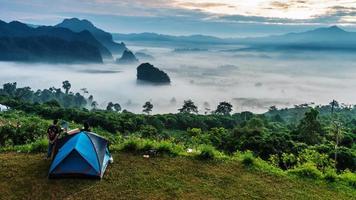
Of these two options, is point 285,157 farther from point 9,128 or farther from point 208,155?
point 9,128

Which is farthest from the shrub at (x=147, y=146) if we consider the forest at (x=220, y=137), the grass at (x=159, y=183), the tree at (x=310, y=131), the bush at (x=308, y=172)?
the tree at (x=310, y=131)

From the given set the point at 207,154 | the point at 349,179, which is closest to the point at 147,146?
A: the point at 207,154

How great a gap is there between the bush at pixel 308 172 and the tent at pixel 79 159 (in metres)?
5.65

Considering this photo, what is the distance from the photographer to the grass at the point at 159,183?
9.24 m

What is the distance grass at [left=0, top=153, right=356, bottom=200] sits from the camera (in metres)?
9.24

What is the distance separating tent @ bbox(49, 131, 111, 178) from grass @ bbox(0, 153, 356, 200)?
0.23 metres

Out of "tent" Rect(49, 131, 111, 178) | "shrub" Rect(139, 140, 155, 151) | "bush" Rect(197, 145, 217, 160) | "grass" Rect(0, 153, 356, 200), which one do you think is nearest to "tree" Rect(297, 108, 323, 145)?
"bush" Rect(197, 145, 217, 160)

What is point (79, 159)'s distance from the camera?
400 inches

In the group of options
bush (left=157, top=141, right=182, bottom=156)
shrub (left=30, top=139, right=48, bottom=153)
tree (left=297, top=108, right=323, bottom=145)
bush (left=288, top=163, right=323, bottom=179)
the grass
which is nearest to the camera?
the grass

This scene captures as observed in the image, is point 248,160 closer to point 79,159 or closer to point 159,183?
point 159,183

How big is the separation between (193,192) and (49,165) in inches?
167

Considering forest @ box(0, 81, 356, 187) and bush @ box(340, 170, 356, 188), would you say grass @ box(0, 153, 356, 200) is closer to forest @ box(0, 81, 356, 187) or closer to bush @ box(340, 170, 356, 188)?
bush @ box(340, 170, 356, 188)

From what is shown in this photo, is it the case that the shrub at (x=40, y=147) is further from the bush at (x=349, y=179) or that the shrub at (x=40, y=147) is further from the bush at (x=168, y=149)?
the bush at (x=349, y=179)

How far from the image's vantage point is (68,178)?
9.98 m
